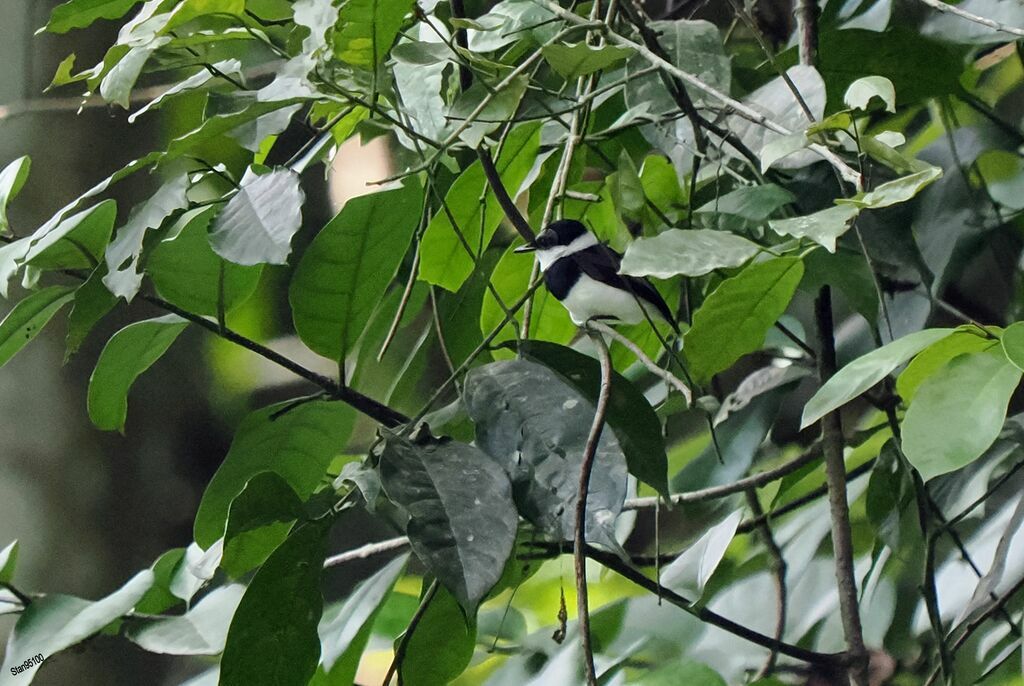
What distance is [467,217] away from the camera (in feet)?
2.94

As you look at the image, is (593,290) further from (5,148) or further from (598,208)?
(5,148)

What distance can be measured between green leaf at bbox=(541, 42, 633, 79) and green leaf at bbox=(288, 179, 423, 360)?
167 millimetres

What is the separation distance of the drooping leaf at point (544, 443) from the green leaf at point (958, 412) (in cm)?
16

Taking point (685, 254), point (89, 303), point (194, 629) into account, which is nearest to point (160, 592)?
point (194, 629)

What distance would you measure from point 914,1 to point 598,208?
41cm

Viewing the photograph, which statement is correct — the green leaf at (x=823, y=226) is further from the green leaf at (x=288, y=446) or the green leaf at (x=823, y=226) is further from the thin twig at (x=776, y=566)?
the thin twig at (x=776, y=566)

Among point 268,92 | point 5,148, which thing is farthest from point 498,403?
point 5,148

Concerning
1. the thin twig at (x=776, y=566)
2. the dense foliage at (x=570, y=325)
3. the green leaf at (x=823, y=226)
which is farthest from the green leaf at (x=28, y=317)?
the thin twig at (x=776, y=566)

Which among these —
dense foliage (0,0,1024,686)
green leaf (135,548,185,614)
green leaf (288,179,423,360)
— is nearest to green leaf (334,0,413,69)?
dense foliage (0,0,1024,686)

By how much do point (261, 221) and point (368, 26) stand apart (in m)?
0.14

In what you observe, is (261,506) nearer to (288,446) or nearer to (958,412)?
(288,446)

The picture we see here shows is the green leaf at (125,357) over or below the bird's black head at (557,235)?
below

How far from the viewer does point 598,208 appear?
0.95 m

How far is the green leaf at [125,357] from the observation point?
2.64 feet
